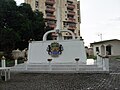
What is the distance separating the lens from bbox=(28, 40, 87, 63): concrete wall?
18594 mm

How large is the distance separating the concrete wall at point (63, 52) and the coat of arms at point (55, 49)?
0.82 ft

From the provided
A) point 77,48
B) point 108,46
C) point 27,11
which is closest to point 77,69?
point 77,48

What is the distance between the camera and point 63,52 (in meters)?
18.9

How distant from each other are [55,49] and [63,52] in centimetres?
71

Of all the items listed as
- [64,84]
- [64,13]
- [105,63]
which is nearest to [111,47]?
[64,13]

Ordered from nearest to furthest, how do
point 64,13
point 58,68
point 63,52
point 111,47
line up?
point 58,68
point 63,52
point 111,47
point 64,13

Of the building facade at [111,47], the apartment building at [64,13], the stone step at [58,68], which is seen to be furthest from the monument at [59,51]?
the apartment building at [64,13]

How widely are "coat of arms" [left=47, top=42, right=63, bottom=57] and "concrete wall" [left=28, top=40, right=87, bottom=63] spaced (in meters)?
0.25

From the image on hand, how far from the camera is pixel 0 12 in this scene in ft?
83.9

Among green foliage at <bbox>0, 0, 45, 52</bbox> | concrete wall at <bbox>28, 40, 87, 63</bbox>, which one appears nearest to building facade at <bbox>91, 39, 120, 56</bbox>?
green foliage at <bbox>0, 0, 45, 52</bbox>

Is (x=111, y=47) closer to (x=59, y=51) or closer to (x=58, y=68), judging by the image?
(x=59, y=51)

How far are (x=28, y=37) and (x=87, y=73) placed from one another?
15.2 m

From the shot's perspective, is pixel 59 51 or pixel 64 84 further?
pixel 59 51

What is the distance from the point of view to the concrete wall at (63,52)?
732 inches
